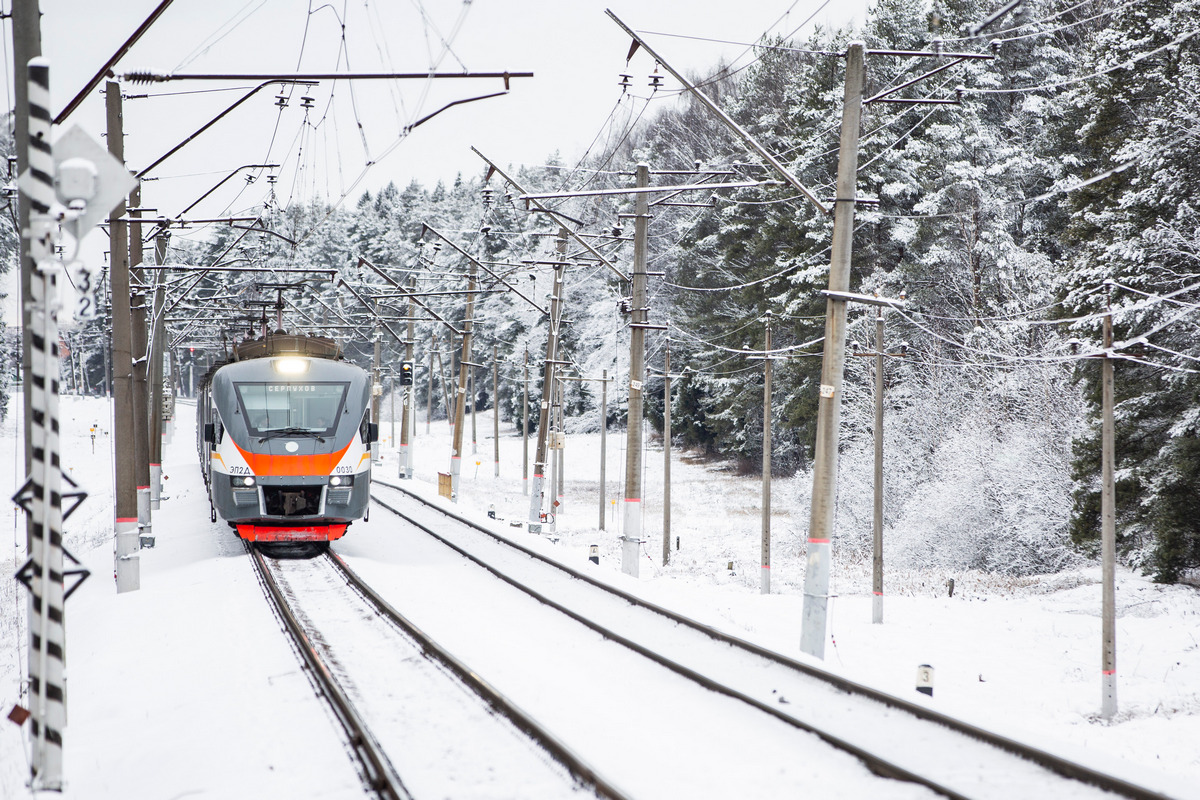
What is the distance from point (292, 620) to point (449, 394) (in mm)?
70401

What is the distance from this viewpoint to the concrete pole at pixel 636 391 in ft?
64.5

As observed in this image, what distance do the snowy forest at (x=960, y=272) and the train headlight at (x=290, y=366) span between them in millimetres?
4611

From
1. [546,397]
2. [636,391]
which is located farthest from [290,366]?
[546,397]

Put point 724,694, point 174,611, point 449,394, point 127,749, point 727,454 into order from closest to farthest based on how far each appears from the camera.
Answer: point 127,749, point 724,694, point 174,611, point 727,454, point 449,394

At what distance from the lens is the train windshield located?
52.2ft

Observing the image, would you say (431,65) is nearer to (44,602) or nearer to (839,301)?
(839,301)

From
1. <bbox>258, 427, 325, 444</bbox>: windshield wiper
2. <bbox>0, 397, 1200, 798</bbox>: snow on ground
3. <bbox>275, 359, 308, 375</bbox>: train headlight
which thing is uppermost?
<bbox>275, 359, 308, 375</bbox>: train headlight

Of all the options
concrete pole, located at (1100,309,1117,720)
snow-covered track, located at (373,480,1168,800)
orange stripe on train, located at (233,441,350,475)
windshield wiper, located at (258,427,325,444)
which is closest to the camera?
snow-covered track, located at (373,480,1168,800)

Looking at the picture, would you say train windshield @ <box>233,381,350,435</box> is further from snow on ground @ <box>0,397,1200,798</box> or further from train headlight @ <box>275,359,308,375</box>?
snow on ground @ <box>0,397,1200,798</box>

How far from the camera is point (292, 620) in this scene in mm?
11906

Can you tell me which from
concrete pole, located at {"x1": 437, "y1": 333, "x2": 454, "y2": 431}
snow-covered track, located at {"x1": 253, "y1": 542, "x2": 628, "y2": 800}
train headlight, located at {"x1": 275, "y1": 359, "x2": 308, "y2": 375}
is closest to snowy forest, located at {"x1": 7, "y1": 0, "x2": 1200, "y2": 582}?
train headlight, located at {"x1": 275, "y1": 359, "x2": 308, "y2": 375}

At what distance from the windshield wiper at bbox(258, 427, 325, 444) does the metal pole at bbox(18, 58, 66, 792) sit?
9370 millimetres

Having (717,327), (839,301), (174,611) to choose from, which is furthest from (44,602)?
(717,327)

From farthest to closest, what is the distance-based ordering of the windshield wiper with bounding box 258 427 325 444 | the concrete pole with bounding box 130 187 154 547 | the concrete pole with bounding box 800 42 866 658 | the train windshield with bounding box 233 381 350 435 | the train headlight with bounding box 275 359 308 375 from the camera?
the concrete pole with bounding box 130 187 154 547 < the train headlight with bounding box 275 359 308 375 < the train windshield with bounding box 233 381 350 435 < the windshield wiper with bounding box 258 427 325 444 < the concrete pole with bounding box 800 42 866 658
